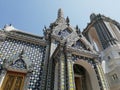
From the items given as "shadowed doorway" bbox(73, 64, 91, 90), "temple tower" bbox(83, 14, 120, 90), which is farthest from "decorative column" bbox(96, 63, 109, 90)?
"temple tower" bbox(83, 14, 120, 90)

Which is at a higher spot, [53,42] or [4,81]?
[53,42]

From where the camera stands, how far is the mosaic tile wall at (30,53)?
8035 millimetres

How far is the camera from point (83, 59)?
31.3 ft

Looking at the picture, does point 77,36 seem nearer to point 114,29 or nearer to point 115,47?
point 115,47

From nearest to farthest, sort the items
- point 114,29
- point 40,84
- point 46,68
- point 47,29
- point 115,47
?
point 40,84
point 46,68
point 47,29
point 115,47
point 114,29

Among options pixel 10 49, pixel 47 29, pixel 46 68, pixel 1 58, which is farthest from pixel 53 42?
pixel 1 58

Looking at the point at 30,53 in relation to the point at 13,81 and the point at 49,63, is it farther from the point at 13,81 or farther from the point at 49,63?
the point at 13,81

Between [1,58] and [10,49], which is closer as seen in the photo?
[1,58]

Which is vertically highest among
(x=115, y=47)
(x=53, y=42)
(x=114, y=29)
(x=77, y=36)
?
(x=114, y=29)

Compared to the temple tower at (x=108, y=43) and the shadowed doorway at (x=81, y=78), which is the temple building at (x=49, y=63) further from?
the temple tower at (x=108, y=43)

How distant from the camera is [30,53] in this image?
9.32 metres

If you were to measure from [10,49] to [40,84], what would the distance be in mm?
3120

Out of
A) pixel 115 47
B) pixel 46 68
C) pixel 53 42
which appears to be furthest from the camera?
pixel 115 47

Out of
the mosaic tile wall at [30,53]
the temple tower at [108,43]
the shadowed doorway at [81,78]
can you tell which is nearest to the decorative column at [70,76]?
the mosaic tile wall at [30,53]
